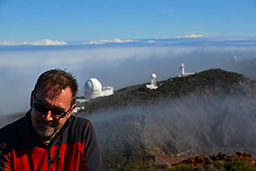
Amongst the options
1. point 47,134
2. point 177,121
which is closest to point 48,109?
point 47,134

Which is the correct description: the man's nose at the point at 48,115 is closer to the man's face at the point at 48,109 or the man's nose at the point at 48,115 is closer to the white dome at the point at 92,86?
the man's face at the point at 48,109

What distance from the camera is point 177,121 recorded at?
2278 centimetres

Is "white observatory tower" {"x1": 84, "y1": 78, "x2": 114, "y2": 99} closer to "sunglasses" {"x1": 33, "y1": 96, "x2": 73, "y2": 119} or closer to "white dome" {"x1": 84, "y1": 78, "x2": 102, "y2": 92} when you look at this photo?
"white dome" {"x1": 84, "y1": 78, "x2": 102, "y2": 92}

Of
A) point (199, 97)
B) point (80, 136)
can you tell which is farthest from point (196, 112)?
point (80, 136)

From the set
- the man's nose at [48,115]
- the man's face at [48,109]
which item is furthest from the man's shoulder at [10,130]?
the man's nose at [48,115]

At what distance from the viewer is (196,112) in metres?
25.0

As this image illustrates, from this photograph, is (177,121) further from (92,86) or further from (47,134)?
(47,134)

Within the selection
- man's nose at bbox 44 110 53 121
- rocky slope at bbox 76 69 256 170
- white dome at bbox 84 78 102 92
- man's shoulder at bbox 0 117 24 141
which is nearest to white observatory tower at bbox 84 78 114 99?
white dome at bbox 84 78 102 92

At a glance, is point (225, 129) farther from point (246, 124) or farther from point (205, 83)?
point (205, 83)

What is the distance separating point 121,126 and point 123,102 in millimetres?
7671

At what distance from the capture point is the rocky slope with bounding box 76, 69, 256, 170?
16.5m

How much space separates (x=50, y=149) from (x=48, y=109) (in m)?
0.34

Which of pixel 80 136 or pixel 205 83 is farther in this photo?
pixel 205 83

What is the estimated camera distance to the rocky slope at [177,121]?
1653 cm
